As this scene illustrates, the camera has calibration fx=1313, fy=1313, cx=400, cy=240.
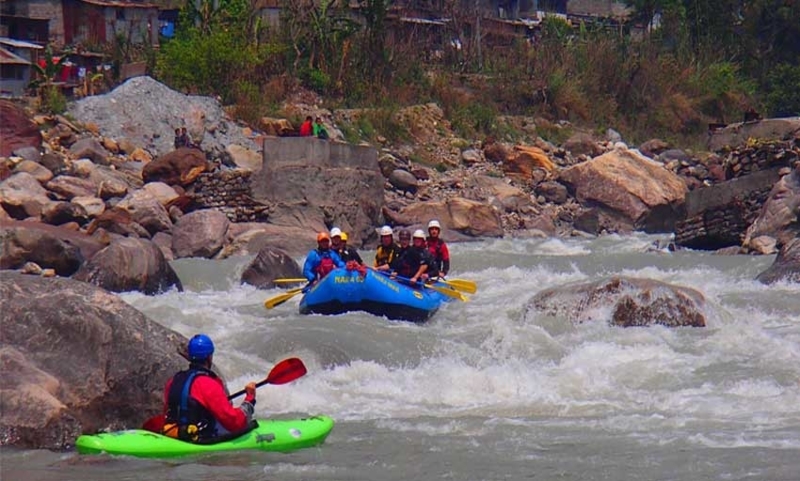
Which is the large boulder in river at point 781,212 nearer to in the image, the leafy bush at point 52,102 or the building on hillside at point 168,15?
the leafy bush at point 52,102

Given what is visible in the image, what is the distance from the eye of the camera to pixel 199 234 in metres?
17.6

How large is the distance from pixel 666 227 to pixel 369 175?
5526 mm

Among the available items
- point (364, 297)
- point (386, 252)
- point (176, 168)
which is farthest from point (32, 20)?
point (364, 297)

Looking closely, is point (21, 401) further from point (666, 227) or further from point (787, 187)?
point (666, 227)

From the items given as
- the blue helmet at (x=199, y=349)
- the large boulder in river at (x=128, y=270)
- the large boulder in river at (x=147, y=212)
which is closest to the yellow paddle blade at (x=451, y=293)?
the large boulder in river at (x=128, y=270)

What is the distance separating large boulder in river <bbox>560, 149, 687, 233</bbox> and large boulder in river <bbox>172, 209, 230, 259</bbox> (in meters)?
8.06

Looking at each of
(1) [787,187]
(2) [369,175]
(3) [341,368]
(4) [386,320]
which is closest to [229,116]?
(2) [369,175]

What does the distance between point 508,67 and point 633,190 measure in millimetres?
11516

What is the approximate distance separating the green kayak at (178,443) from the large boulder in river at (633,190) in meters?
16.3

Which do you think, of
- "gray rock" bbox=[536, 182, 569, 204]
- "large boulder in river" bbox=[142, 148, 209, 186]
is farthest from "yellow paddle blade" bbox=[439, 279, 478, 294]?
"gray rock" bbox=[536, 182, 569, 204]

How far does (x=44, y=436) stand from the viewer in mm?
7203

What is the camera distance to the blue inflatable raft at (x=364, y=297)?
1219cm

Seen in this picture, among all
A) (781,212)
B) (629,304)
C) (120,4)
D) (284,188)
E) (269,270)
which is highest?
(120,4)

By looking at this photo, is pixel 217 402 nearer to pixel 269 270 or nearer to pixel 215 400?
pixel 215 400
